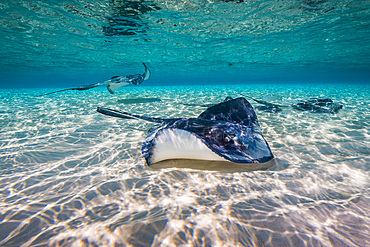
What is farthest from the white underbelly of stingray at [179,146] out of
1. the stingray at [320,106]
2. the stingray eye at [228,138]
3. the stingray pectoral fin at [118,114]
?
the stingray at [320,106]

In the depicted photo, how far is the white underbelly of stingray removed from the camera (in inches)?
105

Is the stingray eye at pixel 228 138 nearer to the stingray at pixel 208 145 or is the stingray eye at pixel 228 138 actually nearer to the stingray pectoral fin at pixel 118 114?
the stingray at pixel 208 145

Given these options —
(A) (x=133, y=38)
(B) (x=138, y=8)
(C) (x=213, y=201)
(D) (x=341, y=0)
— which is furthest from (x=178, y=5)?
(C) (x=213, y=201)

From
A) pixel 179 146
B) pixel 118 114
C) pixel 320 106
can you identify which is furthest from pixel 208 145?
pixel 320 106

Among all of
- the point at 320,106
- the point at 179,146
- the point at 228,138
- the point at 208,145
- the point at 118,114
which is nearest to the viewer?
the point at 208,145

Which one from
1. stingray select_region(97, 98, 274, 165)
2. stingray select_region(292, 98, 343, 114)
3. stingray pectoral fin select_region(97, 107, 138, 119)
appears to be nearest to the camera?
stingray select_region(97, 98, 274, 165)

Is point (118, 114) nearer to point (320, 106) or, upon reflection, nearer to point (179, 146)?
point (179, 146)

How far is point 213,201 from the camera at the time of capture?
236 centimetres

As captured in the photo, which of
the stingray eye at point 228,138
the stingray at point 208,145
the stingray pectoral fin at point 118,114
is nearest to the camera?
the stingray at point 208,145

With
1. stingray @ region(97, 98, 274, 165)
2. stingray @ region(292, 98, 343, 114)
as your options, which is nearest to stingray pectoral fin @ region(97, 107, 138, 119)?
stingray @ region(97, 98, 274, 165)

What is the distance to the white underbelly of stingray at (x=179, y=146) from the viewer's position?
8.74 feet

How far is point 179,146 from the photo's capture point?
279 centimetres

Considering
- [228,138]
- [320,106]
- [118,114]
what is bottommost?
[320,106]

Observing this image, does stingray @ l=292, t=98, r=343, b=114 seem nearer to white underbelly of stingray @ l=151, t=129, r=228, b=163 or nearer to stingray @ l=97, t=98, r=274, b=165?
stingray @ l=97, t=98, r=274, b=165
